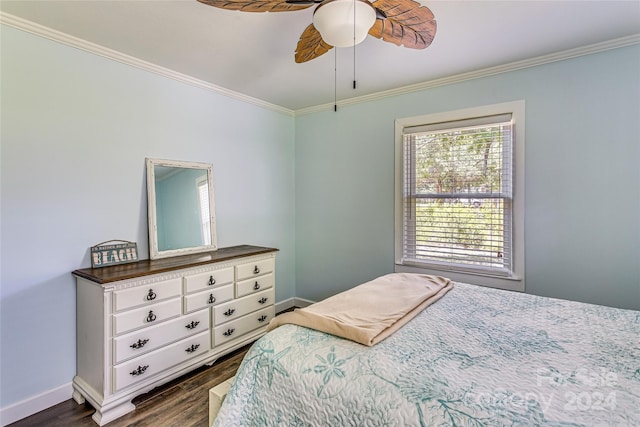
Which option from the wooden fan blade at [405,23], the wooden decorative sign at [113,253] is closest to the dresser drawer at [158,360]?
the wooden decorative sign at [113,253]

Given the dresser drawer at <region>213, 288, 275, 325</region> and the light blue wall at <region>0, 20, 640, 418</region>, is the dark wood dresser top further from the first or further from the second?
the dresser drawer at <region>213, 288, 275, 325</region>

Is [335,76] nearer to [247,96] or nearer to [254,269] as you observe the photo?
[247,96]

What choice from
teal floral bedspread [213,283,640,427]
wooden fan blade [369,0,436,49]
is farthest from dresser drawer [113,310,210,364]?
wooden fan blade [369,0,436,49]

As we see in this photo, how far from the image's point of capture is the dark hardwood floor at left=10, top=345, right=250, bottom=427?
1837mm

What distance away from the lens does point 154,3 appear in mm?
1730

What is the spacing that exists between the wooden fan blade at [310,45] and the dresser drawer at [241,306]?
6.34 feet

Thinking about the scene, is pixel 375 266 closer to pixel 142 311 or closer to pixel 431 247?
pixel 431 247

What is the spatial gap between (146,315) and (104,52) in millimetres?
1866

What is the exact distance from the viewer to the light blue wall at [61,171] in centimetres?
187

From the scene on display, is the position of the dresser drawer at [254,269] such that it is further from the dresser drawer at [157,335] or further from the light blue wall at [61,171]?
the light blue wall at [61,171]

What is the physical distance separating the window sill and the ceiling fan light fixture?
218 centimetres

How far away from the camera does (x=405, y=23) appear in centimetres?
151

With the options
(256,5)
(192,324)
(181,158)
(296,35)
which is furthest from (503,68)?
(192,324)

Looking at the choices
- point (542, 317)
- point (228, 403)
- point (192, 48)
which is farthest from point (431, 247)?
point (192, 48)
